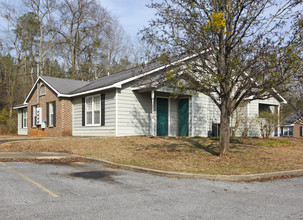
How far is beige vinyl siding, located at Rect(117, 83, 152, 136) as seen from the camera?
16.4 m

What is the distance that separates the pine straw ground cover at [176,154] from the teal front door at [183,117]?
381 cm

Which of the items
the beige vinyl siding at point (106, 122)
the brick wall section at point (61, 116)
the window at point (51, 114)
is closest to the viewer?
the beige vinyl siding at point (106, 122)

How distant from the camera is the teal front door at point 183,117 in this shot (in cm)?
1886

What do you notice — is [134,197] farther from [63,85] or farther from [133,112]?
[63,85]

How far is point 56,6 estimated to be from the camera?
34000 mm

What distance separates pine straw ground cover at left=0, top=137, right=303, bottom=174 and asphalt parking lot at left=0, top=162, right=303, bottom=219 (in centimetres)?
137

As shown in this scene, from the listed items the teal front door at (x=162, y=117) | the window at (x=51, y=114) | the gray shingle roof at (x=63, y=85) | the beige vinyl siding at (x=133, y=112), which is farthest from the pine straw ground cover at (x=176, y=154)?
the gray shingle roof at (x=63, y=85)

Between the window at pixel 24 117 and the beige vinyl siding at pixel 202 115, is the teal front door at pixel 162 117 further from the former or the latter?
the window at pixel 24 117

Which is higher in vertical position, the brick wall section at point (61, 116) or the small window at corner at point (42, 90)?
the small window at corner at point (42, 90)

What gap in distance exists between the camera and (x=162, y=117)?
18250mm

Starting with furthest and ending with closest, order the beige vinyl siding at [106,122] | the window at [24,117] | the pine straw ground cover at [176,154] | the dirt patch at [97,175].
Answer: the window at [24,117]
the beige vinyl siding at [106,122]
the pine straw ground cover at [176,154]
the dirt patch at [97,175]

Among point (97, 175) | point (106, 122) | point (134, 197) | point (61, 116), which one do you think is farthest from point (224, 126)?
point (61, 116)

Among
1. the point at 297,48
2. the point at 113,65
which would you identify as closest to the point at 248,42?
the point at 297,48

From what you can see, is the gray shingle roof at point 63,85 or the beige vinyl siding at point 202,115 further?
the gray shingle roof at point 63,85
